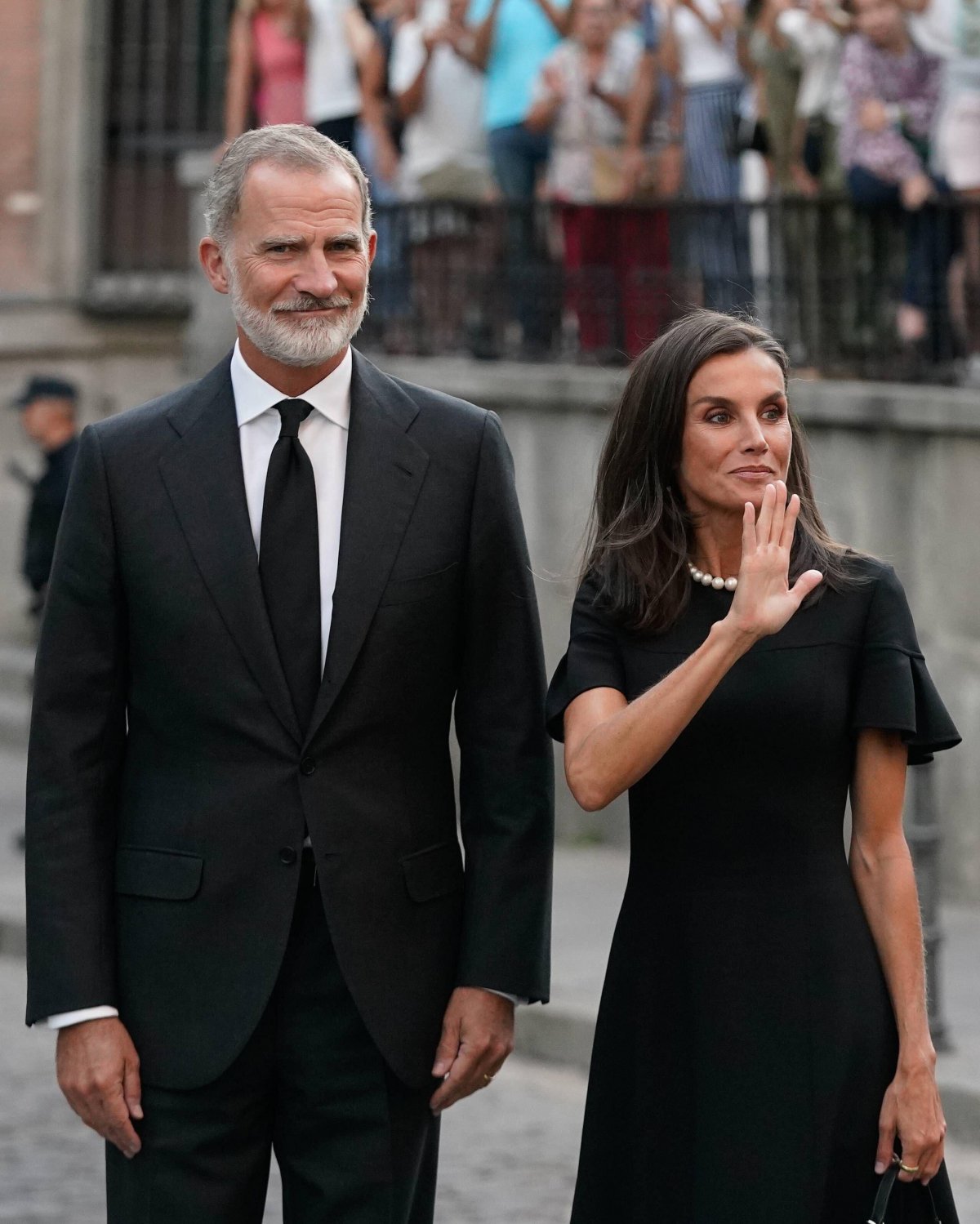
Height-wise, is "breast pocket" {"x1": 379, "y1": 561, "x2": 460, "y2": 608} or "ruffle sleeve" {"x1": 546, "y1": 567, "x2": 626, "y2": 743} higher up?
"breast pocket" {"x1": 379, "y1": 561, "x2": 460, "y2": 608}

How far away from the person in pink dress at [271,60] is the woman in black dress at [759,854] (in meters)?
8.28

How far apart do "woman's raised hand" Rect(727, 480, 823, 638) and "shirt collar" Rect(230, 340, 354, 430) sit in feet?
2.31

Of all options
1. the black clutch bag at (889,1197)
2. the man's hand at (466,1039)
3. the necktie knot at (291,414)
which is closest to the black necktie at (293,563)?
the necktie knot at (291,414)

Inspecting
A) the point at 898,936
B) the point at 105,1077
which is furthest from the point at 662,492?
the point at 105,1077

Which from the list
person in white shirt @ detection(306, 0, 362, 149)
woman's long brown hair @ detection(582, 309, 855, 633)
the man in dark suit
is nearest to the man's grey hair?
the man in dark suit

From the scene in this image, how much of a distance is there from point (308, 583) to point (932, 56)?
19.6 feet

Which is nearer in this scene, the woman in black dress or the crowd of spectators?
the woman in black dress

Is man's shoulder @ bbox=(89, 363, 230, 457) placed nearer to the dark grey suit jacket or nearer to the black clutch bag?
the dark grey suit jacket

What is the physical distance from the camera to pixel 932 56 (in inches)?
350

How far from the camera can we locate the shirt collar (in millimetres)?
3686

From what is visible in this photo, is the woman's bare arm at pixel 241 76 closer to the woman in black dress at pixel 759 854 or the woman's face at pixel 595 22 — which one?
the woman's face at pixel 595 22

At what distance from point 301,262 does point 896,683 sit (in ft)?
3.59

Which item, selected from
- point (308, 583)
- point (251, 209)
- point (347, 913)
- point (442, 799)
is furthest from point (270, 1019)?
point (251, 209)

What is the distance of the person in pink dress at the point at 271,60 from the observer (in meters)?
11.7
